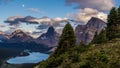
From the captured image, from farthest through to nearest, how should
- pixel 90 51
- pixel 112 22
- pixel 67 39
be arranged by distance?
pixel 112 22
pixel 67 39
pixel 90 51

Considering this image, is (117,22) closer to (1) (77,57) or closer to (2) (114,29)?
(2) (114,29)

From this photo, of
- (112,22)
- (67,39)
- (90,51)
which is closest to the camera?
(90,51)

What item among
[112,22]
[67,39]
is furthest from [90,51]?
[112,22]

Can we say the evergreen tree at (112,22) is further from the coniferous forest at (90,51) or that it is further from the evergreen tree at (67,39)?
the evergreen tree at (67,39)

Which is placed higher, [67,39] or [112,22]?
Result: [112,22]

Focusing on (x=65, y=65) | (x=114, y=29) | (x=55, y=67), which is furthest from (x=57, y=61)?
(x=114, y=29)

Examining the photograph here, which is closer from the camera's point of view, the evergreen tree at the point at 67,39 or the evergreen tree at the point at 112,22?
the evergreen tree at the point at 67,39

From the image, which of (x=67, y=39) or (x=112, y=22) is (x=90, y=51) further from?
(x=112, y=22)

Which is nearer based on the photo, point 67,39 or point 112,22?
point 67,39

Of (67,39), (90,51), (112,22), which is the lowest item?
(90,51)

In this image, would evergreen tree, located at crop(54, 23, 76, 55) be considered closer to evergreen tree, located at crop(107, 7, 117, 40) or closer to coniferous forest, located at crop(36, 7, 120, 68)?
coniferous forest, located at crop(36, 7, 120, 68)

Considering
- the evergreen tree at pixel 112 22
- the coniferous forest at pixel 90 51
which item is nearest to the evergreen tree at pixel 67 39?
the coniferous forest at pixel 90 51
